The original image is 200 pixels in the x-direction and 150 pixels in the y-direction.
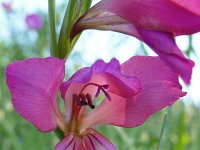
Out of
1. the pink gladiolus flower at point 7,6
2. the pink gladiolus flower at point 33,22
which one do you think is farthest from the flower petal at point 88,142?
the pink gladiolus flower at point 7,6

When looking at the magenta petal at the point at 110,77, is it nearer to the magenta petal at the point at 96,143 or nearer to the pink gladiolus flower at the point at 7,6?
the magenta petal at the point at 96,143

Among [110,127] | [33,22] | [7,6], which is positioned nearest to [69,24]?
[110,127]

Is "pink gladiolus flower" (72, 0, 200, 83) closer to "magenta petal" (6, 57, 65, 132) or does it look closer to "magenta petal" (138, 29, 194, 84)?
"magenta petal" (138, 29, 194, 84)

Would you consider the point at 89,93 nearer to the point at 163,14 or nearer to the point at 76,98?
the point at 76,98

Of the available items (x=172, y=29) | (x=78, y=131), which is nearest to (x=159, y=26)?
(x=172, y=29)

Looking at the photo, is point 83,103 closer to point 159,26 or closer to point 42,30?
point 159,26

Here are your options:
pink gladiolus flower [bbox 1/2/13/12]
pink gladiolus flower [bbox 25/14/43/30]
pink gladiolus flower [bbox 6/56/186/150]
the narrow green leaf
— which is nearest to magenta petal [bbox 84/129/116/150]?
pink gladiolus flower [bbox 6/56/186/150]

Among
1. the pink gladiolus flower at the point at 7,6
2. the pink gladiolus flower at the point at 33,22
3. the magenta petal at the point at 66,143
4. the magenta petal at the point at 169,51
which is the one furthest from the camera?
the pink gladiolus flower at the point at 7,6
